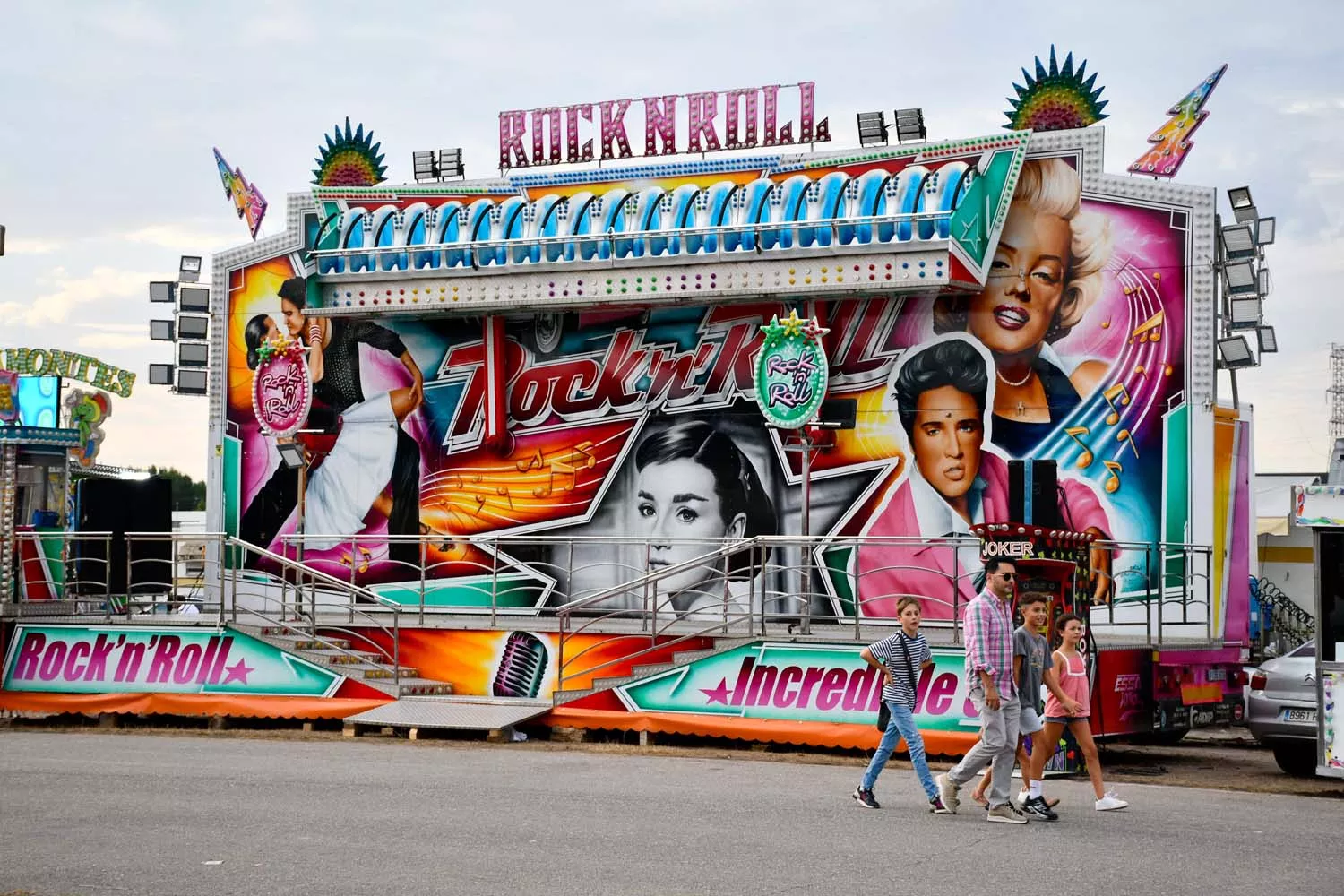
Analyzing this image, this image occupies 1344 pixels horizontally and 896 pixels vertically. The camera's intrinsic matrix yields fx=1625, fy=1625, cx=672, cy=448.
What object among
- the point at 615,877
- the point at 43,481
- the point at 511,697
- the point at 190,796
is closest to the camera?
the point at 615,877

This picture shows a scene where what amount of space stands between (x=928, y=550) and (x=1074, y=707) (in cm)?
849

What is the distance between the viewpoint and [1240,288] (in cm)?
2038

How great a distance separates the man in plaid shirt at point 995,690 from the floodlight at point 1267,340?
33.1 ft

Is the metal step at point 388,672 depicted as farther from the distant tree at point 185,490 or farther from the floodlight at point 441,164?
the distant tree at point 185,490

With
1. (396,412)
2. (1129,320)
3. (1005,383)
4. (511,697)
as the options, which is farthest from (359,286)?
(1129,320)

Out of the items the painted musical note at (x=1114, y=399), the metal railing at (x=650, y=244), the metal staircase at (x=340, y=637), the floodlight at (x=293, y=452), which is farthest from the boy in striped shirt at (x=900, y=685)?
the floodlight at (x=293, y=452)

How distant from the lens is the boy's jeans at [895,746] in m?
12.7

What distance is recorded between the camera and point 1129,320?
67.5ft

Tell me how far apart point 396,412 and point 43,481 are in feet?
17.3

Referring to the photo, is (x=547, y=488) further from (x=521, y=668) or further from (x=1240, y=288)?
(x=1240, y=288)

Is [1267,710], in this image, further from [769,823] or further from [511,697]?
→ [511,697]

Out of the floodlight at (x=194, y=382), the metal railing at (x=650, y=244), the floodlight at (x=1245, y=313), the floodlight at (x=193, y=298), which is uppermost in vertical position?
the metal railing at (x=650, y=244)

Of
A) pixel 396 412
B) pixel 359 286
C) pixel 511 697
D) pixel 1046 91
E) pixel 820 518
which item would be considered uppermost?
pixel 1046 91

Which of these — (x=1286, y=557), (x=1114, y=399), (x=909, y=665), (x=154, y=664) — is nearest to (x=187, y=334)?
(x=154, y=664)
